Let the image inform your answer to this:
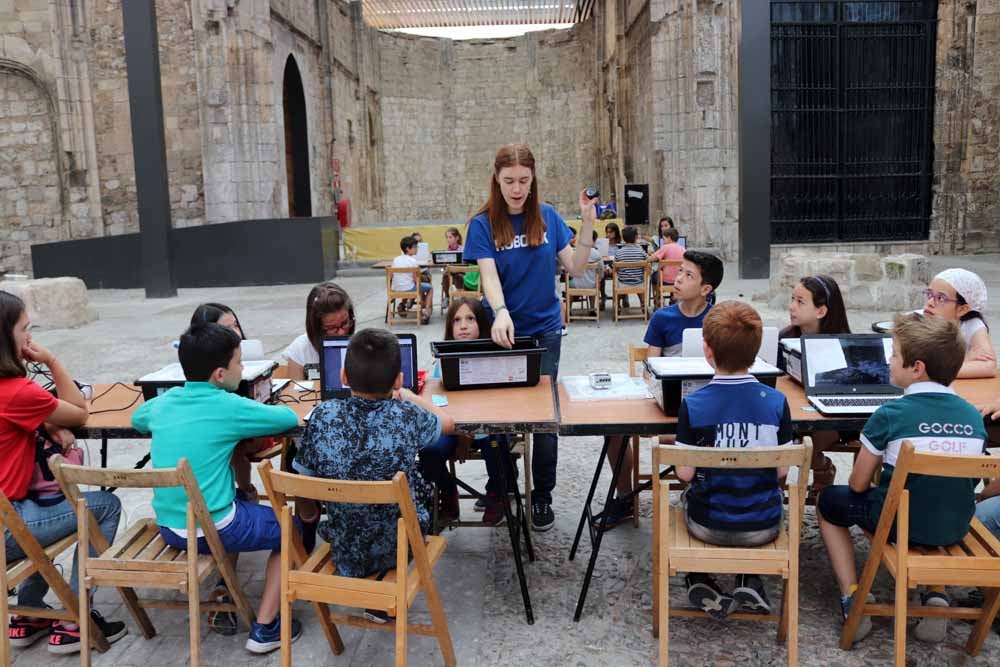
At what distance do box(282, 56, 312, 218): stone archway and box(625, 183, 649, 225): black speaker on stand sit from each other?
7.65 m

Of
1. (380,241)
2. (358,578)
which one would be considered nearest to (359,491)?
(358,578)

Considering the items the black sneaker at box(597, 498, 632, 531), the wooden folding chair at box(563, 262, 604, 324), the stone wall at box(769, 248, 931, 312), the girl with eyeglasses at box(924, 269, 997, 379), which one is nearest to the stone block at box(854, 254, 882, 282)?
the stone wall at box(769, 248, 931, 312)

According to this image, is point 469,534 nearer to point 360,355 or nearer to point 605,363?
point 360,355

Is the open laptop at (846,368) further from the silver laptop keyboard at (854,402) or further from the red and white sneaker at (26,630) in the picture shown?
the red and white sneaker at (26,630)

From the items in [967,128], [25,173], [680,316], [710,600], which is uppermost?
[967,128]

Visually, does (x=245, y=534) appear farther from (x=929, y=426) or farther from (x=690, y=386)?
(x=929, y=426)

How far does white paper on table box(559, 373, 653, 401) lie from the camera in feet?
10.2

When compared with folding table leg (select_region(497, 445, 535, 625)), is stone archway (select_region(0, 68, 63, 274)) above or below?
above

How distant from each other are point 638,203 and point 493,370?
44.7ft

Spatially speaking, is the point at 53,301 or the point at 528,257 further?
the point at 53,301

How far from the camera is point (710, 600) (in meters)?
2.75

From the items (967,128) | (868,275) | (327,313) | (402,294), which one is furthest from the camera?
(967,128)

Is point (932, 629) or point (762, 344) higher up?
point (762, 344)

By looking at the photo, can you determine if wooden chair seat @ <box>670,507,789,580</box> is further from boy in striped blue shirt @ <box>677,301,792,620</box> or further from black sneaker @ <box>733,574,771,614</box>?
black sneaker @ <box>733,574,771,614</box>
